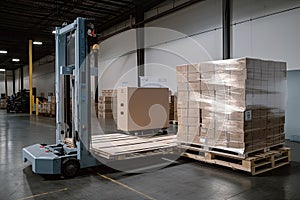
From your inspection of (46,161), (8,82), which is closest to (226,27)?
(46,161)

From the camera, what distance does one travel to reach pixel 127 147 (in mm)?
4285

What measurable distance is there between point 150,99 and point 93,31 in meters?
2.58

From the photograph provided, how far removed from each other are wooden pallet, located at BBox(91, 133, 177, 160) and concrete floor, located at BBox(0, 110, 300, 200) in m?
0.28

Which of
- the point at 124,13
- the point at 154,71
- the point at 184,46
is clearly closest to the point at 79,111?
the point at 184,46

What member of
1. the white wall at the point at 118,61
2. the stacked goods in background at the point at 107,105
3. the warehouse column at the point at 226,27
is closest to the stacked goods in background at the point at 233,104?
the warehouse column at the point at 226,27

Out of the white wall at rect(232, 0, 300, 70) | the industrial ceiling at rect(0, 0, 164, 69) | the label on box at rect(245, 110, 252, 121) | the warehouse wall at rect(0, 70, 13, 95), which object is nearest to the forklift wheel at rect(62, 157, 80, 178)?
the label on box at rect(245, 110, 252, 121)

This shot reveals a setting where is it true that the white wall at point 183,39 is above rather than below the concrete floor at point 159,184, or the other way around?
above

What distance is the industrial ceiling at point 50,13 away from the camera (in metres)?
10.6

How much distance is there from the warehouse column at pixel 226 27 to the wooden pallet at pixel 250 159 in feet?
12.3

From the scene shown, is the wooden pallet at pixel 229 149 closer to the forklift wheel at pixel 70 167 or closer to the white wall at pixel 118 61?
the forklift wheel at pixel 70 167

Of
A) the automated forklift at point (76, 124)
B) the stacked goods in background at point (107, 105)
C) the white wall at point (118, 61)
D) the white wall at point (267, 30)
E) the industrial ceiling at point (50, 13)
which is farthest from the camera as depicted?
the stacked goods in background at point (107, 105)

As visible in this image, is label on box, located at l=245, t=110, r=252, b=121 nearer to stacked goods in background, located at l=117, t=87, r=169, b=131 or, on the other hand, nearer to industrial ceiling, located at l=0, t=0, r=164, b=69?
stacked goods in background, located at l=117, t=87, r=169, b=131

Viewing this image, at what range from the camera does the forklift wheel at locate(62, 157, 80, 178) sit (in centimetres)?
353

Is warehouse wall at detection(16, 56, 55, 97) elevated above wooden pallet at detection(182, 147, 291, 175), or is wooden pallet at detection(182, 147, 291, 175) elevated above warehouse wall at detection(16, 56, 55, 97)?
warehouse wall at detection(16, 56, 55, 97)
